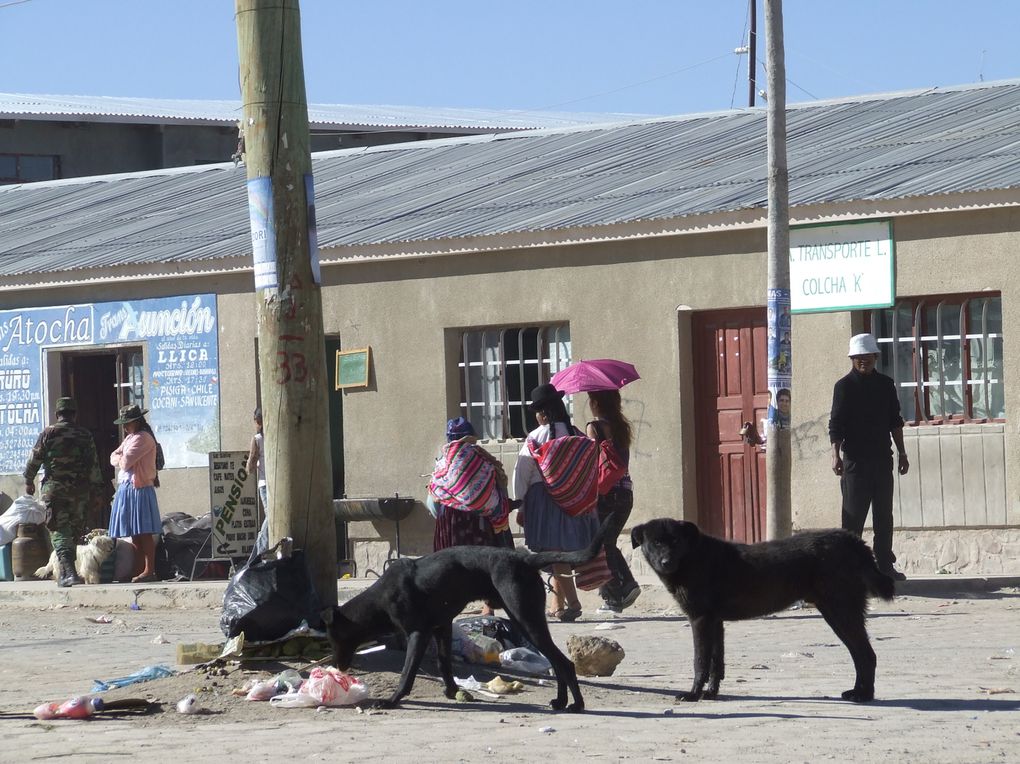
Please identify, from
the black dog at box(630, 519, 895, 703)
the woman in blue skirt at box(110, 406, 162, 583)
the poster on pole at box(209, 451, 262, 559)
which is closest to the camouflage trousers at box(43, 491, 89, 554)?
the woman in blue skirt at box(110, 406, 162, 583)

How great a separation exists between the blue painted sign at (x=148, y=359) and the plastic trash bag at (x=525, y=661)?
9225 millimetres

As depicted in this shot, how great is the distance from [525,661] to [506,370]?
730cm

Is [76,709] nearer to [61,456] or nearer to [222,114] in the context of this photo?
[61,456]

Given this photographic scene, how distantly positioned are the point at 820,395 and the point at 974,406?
123 centimetres

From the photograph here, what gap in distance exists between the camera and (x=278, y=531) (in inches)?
355

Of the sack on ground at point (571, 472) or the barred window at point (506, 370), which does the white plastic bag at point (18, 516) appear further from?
the sack on ground at point (571, 472)

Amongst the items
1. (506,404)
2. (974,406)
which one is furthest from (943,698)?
(506,404)

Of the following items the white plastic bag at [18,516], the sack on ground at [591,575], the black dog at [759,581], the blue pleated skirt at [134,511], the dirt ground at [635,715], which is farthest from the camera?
the white plastic bag at [18,516]

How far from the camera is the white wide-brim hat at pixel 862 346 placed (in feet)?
43.3

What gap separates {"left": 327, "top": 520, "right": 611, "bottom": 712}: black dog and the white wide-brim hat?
5332mm

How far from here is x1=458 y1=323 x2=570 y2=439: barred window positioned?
16.3 meters

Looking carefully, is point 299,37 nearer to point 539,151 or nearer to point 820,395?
point 820,395

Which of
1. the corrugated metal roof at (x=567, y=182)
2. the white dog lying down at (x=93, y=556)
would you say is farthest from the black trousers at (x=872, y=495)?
the white dog lying down at (x=93, y=556)

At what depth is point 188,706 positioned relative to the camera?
8.41 metres
